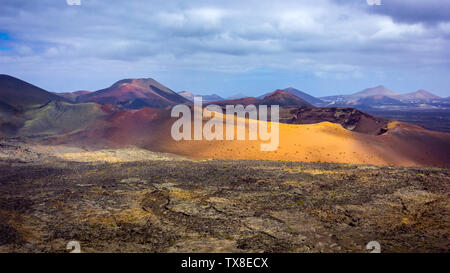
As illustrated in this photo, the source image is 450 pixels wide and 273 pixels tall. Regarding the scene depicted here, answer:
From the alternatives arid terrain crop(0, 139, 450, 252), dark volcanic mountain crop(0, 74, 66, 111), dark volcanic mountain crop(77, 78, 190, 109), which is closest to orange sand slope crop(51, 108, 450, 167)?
arid terrain crop(0, 139, 450, 252)

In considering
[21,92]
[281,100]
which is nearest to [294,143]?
[21,92]

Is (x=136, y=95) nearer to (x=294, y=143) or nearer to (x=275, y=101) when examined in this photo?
(x=275, y=101)

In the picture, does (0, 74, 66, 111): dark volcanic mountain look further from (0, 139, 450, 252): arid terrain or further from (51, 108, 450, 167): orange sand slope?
(0, 139, 450, 252): arid terrain

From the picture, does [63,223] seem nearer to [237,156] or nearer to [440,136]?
[237,156]

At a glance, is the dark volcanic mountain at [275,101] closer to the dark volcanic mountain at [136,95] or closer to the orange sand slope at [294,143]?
the dark volcanic mountain at [136,95]
